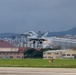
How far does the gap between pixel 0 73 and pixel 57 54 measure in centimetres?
5773

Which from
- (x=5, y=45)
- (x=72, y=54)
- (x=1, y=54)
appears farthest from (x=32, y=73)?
(x=5, y=45)

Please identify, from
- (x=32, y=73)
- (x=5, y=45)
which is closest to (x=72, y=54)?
(x=5, y=45)

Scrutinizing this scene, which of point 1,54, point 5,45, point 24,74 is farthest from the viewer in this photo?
point 5,45

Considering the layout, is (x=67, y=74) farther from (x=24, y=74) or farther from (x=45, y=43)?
(x=45, y=43)

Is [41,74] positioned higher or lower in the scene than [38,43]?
lower

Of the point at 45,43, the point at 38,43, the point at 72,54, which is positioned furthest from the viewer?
the point at 38,43

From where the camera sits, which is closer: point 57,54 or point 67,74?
point 67,74

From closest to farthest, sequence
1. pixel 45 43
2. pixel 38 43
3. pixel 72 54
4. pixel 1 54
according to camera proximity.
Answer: pixel 72 54, pixel 1 54, pixel 45 43, pixel 38 43

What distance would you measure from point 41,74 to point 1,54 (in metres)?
71.0

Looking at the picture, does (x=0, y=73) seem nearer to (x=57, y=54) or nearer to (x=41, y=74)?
(x=41, y=74)

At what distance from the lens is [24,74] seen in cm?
1550

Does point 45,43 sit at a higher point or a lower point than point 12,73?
higher

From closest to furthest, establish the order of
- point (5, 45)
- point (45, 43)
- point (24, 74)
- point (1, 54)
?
point (24, 74), point (1, 54), point (5, 45), point (45, 43)

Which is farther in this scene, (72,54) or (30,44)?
(30,44)
